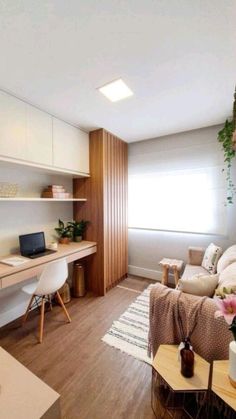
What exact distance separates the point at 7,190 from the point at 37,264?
2.86 feet

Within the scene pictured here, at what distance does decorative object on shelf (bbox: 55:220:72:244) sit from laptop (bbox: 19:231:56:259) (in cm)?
36

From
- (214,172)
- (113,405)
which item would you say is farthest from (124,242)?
(113,405)

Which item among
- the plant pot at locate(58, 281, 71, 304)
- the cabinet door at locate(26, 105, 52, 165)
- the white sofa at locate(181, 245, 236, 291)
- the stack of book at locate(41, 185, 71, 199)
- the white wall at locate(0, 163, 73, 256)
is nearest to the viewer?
the white sofa at locate(181, 245, 236, 291)

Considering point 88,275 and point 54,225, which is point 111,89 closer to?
point 54,225

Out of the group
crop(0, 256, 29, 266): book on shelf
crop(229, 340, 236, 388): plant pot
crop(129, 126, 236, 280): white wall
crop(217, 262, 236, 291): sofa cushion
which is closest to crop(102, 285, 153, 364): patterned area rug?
crop(217, 262, 236, 291): sofa cushion

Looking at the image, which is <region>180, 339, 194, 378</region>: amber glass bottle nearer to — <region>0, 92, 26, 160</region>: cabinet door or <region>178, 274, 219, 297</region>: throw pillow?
<region>178, 274, 219, 297</region>: throw pillow

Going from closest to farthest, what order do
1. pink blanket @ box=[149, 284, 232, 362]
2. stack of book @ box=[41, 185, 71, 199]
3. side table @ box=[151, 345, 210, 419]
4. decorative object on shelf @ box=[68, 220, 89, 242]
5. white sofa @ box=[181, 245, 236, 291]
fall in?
side table @ box=[151, 345, 210, 419] < pink blanket @ box=[149, 284, 232, 362] < white sofa @ box=[181, 245, 236, 291] < stack of book @ box=[41, 185, 71, 199] < decorative object on shelf @ box=[68, 220, 89, 242]

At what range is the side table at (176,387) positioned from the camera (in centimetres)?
110

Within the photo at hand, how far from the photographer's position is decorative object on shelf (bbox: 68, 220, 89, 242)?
3.04 m

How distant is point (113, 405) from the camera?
137cm

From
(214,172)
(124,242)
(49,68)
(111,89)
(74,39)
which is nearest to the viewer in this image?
(74,39)

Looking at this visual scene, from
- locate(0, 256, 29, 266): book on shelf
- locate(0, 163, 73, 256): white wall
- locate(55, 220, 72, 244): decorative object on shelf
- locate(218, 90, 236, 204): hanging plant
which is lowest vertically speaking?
locate(0, 256, 29, 266): book on shelf

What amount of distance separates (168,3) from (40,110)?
66.7 inches

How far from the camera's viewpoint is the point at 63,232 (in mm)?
2977
